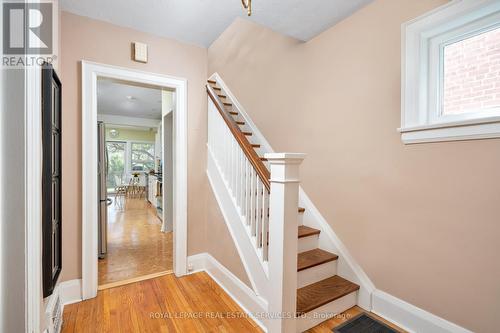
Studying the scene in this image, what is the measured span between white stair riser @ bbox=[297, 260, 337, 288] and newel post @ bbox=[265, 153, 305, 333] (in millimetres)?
396

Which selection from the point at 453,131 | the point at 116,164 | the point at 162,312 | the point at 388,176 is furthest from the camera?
the point at 116,164

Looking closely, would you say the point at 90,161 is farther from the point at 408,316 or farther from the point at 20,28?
the point at 408,316

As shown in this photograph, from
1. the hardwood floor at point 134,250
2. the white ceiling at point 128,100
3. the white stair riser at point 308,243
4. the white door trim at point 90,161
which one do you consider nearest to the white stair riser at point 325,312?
the white stair riser at point 308,243

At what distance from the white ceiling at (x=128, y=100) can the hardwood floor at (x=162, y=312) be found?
3.52 metres

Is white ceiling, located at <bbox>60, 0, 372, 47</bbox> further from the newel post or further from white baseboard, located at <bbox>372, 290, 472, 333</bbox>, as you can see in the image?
white baseboard, located at <bbox>372, 290, 472, 333</bbox>

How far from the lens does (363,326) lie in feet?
5.62

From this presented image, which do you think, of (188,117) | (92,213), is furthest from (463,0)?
(92,213)

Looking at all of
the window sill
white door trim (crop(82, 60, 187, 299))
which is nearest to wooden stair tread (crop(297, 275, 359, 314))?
the window sill

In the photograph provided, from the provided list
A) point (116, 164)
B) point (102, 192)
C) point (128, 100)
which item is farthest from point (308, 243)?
point (116, 164)

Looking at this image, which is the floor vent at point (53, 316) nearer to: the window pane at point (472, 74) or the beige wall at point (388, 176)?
the beige wall at point (388, 176)

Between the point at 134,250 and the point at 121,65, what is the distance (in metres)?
2.52

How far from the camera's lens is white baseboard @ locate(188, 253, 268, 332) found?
180 cm

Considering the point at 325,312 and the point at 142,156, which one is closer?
the point at 325,312

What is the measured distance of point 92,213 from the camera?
84.7 inches
